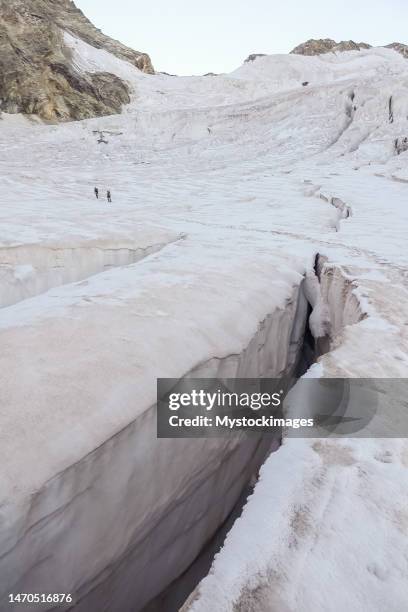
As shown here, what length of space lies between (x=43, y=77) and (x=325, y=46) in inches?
1378

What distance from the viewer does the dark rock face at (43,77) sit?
926 inches

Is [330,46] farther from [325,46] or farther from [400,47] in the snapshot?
[400,47]

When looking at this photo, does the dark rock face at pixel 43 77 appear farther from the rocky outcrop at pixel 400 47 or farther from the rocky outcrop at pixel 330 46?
the rocky outcrop at pixel 400 47

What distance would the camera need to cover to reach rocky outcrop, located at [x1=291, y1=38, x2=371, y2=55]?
143 ft

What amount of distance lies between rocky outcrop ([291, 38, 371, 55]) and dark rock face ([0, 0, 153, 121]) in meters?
27.4

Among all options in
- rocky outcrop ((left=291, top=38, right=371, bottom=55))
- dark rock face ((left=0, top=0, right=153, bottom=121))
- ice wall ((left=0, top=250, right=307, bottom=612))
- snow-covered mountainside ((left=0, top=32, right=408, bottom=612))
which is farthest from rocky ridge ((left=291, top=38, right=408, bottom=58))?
ice wall ((left=0, top=250, right=307, bottom=612))

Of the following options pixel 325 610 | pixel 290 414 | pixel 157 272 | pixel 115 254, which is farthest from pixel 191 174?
pixel 325 610

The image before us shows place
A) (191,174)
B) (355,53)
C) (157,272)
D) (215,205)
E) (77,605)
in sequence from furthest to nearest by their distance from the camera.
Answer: (355,53) → (191,174) → (215,205) → (157,272) → (77,605)

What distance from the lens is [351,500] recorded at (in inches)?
60.6

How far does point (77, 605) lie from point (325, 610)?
1.16 metres

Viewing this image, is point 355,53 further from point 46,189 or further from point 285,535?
point 285,535

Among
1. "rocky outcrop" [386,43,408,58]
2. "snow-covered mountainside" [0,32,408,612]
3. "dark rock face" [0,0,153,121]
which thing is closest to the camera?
"snow-covered mountainside" [0,32,408,612]

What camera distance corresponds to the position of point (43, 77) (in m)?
24.2

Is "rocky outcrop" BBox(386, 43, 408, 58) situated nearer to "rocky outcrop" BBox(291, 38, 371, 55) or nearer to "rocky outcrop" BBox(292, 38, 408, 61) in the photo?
"rocky outcrop" BBox(292, 38, 408, 61)
